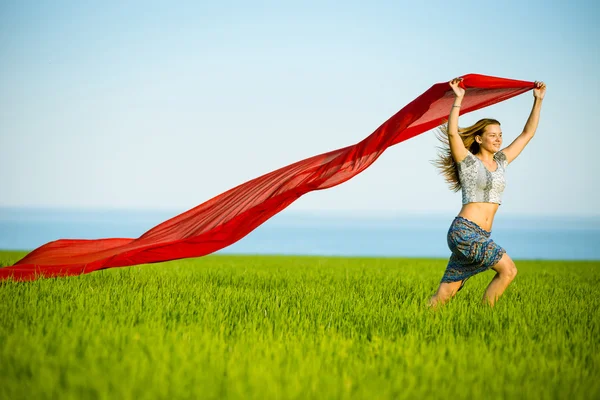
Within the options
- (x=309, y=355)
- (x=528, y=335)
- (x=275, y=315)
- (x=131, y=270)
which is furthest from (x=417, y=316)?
(x=131, y=270)

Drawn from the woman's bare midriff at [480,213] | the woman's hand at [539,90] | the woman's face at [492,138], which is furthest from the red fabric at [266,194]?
the woman's bare midriff at [480,213]

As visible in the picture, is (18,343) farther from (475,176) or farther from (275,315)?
(475,176)

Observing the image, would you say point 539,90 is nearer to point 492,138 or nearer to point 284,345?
point 492,138

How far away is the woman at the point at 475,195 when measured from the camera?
19.1 ft

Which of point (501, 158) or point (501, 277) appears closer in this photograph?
point (501, 277)

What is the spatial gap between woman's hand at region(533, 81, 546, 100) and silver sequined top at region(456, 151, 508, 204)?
3.66 ft

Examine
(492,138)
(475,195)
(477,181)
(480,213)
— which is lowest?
(480,213)

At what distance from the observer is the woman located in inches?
229

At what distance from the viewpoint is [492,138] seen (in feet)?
20.2

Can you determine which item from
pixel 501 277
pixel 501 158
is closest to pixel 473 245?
pixel 501 277

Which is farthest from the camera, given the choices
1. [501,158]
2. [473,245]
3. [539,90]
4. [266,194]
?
[266,194]

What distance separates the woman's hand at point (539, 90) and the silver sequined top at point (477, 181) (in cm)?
112

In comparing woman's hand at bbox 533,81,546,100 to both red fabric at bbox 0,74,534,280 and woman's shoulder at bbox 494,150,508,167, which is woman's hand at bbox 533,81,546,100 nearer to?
red fabric at bbox 0,74,534,280

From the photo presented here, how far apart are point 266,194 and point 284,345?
2605 millimetres
